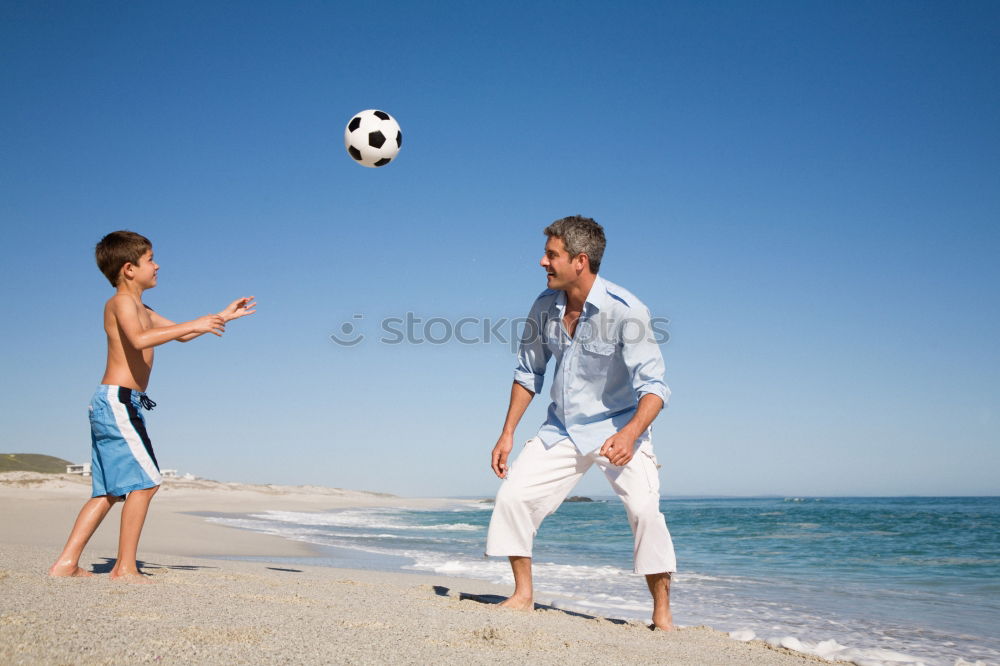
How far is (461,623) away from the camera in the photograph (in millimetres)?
3250

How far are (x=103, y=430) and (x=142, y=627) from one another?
1.64 metres

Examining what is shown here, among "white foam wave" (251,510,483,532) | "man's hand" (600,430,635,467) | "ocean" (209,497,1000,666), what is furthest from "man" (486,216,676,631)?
"white foam wave" (251,510,483,532)

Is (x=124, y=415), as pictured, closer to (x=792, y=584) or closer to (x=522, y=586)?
(x=522, y=586)

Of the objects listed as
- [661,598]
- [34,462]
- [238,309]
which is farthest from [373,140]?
[34,462]

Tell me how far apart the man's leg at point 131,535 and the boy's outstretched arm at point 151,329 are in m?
0.77

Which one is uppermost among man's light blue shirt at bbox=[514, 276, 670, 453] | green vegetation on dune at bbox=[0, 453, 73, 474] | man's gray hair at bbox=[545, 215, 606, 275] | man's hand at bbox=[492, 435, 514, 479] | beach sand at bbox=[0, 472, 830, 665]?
man's gray hair at bbox=[545, 215, 606, 275]

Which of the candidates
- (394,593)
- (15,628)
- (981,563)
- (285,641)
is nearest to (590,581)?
(394,593)

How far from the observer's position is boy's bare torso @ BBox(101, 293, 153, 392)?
3949mm

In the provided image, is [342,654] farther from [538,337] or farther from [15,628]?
[538,337]

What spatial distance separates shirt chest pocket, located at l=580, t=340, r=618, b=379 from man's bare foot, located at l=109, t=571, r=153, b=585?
2.47 metres

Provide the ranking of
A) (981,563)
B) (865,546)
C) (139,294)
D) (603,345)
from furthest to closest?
(865,546)
(981,563)
(139,294)
(603,345)

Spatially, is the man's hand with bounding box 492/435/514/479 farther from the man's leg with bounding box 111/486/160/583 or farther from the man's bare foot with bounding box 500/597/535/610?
the man's leg with bounding box 111/486/160/583

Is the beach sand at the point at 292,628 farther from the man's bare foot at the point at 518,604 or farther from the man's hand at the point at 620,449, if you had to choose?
the man's hand at the point at 620,449

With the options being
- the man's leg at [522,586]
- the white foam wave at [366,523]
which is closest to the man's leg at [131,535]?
the man's leg at [522,586]
